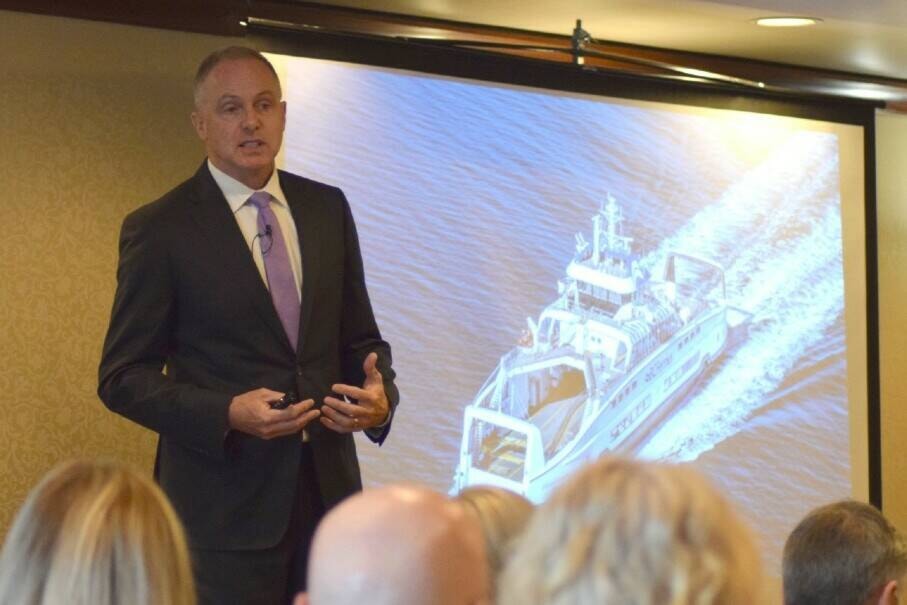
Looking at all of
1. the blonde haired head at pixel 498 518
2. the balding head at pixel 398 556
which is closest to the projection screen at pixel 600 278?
the blonde haired head at pixel 498 518

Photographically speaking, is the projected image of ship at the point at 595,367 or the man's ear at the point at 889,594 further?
the projected image of ship at the point at 595,367

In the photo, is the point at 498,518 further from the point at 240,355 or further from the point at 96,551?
the point at 240,355

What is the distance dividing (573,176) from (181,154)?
1342mm

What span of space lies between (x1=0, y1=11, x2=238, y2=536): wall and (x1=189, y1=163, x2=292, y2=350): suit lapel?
5.21 ft

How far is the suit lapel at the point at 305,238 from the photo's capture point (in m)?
2.99

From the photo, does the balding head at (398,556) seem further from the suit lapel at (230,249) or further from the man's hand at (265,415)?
the suit lapel at (230,249)

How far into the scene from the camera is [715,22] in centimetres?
517

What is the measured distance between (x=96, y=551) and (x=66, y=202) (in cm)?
318

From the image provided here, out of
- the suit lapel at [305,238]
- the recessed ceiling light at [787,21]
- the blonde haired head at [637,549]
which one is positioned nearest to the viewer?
the blonde haired head at [637,549]

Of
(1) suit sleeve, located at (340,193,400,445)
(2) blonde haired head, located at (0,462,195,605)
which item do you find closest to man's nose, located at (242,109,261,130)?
(1) suit sleeve, located at (340,193,400,445)

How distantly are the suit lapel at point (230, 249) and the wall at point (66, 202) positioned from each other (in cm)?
159

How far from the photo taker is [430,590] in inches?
45.4

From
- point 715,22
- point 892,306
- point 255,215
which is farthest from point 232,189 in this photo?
point 892,306

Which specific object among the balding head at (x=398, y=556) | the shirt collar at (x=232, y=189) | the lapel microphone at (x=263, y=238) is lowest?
the balding head at (x=398, y=556)
